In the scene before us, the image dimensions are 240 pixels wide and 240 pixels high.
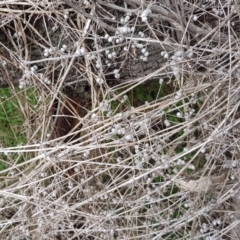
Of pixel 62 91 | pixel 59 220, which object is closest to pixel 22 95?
pixel 62 91

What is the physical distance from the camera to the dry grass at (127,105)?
1.11m

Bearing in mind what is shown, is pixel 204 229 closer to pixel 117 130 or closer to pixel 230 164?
pixel 230 164

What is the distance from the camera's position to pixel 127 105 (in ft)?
4.36

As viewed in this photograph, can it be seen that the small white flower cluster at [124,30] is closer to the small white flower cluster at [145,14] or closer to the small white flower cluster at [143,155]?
the small white flower cluster at [145,14]

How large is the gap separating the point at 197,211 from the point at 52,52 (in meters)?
0.52

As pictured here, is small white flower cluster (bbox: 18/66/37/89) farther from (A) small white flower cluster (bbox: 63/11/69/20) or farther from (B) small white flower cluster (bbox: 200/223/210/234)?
(B) small white flower cluster (bbox: 200/223/210/234)

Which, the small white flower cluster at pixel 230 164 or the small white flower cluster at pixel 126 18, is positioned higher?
the small white flower cluster at pixel 126 18

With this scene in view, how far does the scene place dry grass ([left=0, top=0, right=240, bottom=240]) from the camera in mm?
1114

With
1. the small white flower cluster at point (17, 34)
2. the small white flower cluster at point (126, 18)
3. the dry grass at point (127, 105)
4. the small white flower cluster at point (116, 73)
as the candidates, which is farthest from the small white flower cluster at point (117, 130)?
the small white flower cluster at point (17, 34)

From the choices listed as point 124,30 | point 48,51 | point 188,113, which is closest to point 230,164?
point 188,113

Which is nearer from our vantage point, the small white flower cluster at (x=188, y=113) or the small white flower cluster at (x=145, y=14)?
the small white flower cluster at (x=145, y=14)

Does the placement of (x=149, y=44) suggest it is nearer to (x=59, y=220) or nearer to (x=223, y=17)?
(x=223, y=17)

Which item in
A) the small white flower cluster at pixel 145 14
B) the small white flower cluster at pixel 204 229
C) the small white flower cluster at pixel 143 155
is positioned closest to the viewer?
the small white flower cluster at pixel 145 14

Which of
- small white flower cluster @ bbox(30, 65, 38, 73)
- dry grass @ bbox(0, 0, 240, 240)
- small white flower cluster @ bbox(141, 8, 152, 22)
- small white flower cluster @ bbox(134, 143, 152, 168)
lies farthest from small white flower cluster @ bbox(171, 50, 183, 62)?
small white flower cluster @ bbox(30, 65, 38, 73)
